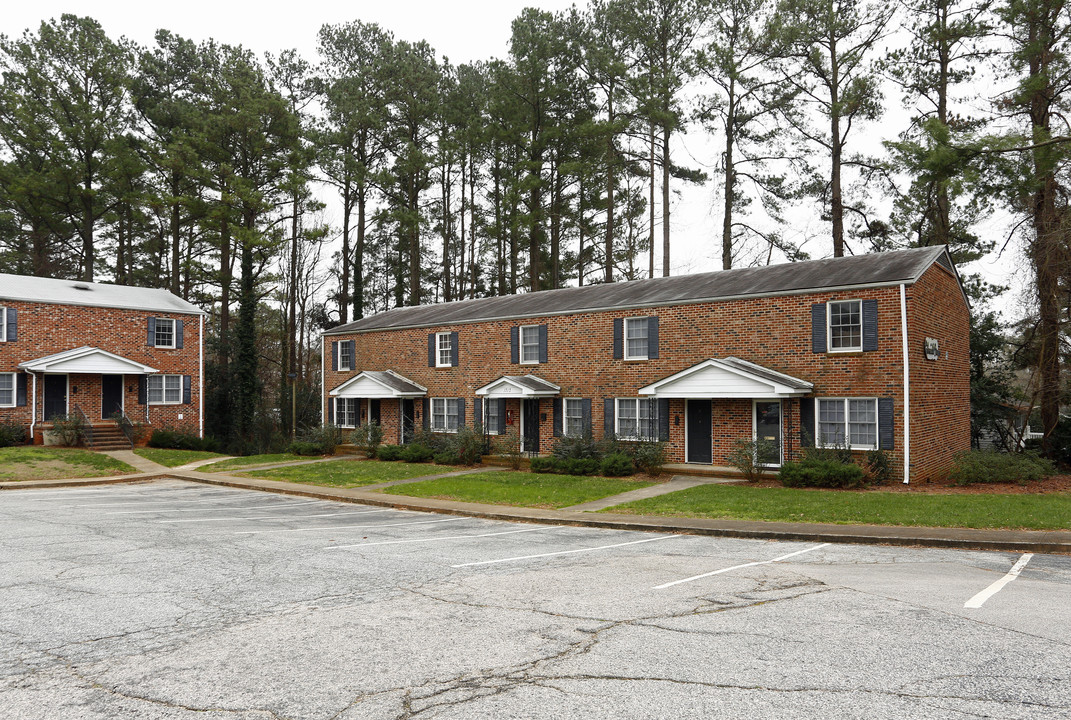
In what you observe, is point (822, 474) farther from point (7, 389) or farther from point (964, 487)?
point (7, 389)

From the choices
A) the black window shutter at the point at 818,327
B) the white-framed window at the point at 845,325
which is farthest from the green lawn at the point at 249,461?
the white-framed window at the point at 845,325

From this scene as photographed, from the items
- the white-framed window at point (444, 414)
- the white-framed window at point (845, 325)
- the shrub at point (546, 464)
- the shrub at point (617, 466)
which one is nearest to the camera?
the white-framed window at point (845, 325)

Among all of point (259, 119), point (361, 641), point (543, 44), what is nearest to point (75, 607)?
point (361, 641)

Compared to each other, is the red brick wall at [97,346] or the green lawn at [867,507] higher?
the red brick wall at [97,346]

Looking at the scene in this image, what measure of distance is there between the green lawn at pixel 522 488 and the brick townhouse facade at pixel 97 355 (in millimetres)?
18971

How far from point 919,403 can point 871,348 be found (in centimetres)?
204

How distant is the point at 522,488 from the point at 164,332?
23.4 meters

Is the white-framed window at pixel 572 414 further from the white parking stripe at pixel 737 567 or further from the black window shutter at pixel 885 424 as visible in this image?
the white parking stripe at pixel 737 567

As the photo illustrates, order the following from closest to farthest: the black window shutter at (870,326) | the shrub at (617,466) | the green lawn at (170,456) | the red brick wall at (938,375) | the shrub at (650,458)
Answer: the red brick wall at (938,375) → the black window shutter at (870,326) → the shrub at (650,458) → the shrub at (617,466) → the green lawn at (170,456)

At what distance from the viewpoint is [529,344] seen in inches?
1033

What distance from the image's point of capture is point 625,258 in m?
39.3

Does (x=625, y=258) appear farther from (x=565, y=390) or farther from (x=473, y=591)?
(x=473, y=591)

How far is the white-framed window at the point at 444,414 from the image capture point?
28.3 m

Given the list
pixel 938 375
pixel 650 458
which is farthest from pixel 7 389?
pixel 938 375
